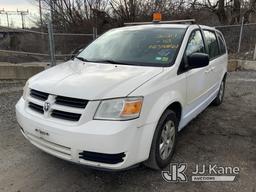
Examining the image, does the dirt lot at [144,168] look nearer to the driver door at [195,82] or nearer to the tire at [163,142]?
the tire at [163,142]

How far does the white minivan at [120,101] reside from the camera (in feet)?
8.13

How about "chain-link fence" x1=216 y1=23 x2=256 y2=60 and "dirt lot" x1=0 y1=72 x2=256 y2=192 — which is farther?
"chain-link fence" x1=216 y1=23 x2=256 y2=60

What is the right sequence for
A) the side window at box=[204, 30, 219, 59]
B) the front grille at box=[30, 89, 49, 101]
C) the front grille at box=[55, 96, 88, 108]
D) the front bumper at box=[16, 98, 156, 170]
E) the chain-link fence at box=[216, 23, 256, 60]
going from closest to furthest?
the front bumper at box=[16, 98, 156, 170], the front grille at box=[55, 96, 88, 108], the front grille at box=[30, 89, 49, 101], the side window at box=[204, 30, 219, 59], the chain-link fence at box=[216, 23, 256, 60]

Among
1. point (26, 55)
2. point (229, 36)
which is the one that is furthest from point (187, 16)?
point (26, 55)

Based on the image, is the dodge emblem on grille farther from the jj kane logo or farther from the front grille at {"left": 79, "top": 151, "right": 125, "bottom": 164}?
the jj kane logo

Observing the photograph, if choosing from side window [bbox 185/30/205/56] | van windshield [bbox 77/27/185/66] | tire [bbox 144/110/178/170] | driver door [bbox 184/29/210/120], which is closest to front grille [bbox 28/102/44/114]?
van windshield [bbox 77/27/185/66]

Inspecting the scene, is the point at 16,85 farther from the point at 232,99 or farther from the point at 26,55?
the point at 232,99

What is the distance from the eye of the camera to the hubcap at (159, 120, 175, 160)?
3.05 m

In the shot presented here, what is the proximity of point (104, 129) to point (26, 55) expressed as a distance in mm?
8574

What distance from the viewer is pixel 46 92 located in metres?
2.79

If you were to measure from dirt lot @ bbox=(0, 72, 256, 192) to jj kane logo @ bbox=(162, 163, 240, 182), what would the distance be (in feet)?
0.23

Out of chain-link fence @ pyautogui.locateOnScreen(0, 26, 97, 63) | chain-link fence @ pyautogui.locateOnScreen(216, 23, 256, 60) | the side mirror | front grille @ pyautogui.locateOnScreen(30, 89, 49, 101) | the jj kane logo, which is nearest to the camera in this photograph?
front grille @ pyautogui.locateOnScreen(30, 89, 49, 101)

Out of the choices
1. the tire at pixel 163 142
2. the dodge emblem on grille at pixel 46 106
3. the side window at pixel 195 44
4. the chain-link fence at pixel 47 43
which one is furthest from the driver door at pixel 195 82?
the chain-link fence at pixel 47 43

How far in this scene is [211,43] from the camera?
4809 mm
